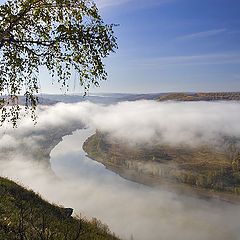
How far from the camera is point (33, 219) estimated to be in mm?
22469

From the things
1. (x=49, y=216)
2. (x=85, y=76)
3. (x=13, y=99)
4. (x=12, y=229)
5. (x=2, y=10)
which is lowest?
(x=49, y=216)

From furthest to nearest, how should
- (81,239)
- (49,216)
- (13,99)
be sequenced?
(49,216) → (81,239) → (13,99)

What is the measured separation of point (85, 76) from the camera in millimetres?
16156

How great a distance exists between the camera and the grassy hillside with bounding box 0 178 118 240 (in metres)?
17.7

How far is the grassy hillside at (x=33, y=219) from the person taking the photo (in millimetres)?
17688

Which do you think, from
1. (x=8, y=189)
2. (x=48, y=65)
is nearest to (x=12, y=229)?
(x=48, y=65)

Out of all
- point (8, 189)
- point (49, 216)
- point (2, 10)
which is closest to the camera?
point (2, 10)

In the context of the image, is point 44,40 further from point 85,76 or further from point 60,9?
point 85,76

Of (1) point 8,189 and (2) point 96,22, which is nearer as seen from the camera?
(2) point 96,22

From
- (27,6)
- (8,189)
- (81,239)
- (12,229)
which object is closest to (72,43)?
(27,6)

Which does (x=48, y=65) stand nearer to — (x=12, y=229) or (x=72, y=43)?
(x=72, y=43)

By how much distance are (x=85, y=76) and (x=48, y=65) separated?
6.00 ft

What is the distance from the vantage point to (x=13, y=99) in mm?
17125

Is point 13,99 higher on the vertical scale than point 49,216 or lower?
higher
